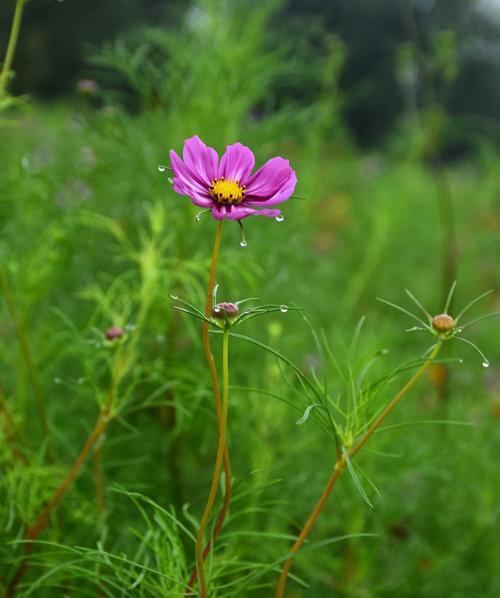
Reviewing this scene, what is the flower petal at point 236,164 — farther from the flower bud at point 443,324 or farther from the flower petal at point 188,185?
the flower bud at point 443,324

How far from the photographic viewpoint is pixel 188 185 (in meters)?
0.48

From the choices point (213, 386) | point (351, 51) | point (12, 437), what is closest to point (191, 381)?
point (12, 437)

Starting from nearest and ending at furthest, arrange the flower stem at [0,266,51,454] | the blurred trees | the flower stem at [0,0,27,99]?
the flower stem at [0,0,27,99] → the flower stem at [0,266,51,454] → the blurred trees

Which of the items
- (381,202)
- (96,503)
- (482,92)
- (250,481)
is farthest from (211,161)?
(482,92)

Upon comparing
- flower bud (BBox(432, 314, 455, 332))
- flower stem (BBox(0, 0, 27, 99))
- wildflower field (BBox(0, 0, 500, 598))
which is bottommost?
wildflower field (BBox(0, 0, 500, 598))

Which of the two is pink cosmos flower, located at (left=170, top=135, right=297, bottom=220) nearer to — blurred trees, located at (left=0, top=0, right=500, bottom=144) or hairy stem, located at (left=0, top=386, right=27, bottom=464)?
hairy stem, located at (left=0, top=386, right=27, bottom=464)

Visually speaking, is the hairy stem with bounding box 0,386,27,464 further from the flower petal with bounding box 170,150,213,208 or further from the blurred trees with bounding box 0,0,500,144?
the blurred trees with bounding box 0,0,500,144

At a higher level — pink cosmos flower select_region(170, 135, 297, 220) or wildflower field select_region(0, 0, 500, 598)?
pink cosmos flower select_region(170, 135, 297, 220)

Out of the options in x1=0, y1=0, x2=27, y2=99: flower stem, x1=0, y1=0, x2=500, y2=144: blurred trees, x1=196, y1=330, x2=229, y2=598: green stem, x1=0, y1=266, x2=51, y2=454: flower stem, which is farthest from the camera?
x1=0, y1=0, x2=500, y2=144: blurred trees

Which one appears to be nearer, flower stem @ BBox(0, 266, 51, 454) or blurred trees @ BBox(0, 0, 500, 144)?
flower stem @ BBox(0, 266, 51, 454)

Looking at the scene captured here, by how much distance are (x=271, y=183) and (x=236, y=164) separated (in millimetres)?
33

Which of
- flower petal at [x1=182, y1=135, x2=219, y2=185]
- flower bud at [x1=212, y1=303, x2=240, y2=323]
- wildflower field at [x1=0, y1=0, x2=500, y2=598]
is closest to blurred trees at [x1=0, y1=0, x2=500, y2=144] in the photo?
wildflower field at [x1=0, y1=0, x2=500, y2=598]

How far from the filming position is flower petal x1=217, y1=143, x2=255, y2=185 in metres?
0.52

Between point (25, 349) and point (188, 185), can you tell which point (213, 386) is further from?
point (25, 349)
